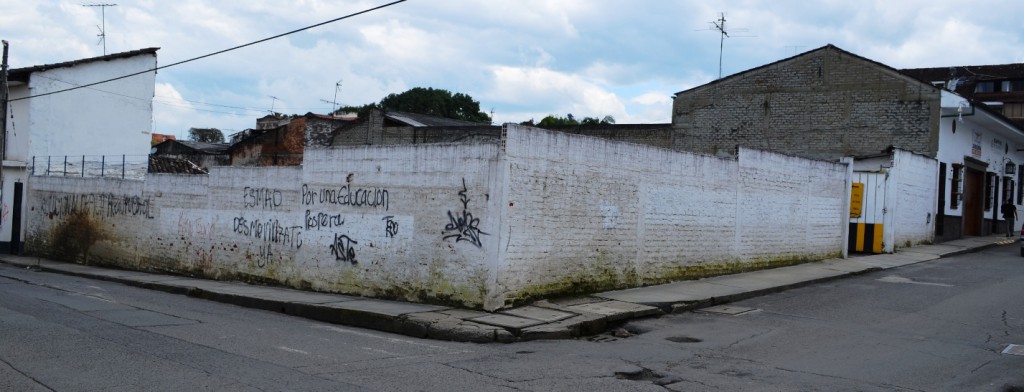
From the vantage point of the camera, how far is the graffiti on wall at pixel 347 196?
41.7ft

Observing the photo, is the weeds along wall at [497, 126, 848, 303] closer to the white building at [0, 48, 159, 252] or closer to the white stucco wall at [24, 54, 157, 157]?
the white building at [0, 48, 159, 252]

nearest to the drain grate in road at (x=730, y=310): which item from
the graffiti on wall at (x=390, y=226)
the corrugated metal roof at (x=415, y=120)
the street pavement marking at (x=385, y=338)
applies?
the street pavement marking at (x=385, y=338)

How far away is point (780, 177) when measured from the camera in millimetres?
16938

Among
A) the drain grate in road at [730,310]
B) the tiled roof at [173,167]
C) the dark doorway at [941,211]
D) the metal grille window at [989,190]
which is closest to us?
the drain grate in road at [730,310]

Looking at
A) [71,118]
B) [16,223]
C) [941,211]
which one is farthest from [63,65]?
[941,211]

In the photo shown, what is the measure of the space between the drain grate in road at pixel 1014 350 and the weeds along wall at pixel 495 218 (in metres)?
5.72

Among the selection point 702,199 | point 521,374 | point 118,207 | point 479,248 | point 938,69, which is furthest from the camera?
point 938,69

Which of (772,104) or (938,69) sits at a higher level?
(938,69)

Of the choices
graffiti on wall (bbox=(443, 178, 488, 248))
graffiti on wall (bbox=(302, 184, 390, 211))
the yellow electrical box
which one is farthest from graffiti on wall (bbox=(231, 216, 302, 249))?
the yellow electrical box

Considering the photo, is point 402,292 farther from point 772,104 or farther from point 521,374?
point 772,104

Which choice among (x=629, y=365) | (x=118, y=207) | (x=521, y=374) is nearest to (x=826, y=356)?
(x=629, y=365)

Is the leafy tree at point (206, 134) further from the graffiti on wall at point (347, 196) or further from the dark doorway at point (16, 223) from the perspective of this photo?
the graffiti on wall at point (347, 196)

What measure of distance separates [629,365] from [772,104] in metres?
21.6

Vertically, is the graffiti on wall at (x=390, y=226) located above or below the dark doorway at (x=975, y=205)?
below
